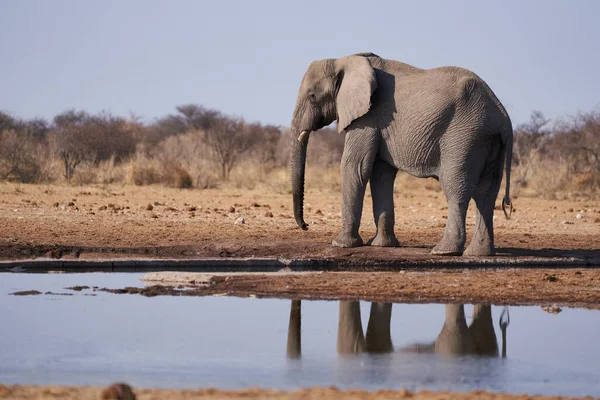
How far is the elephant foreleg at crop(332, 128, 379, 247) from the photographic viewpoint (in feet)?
44.9

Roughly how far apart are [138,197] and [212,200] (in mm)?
1669

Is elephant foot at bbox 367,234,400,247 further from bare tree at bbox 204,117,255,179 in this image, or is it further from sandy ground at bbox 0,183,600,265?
bare tree at bbox 204,117,255,179

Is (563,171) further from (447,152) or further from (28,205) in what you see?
(447,152)

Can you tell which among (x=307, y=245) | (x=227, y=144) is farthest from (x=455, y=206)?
(x=227, y=144)

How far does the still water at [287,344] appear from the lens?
668cm

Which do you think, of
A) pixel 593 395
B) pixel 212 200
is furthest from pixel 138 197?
pixel 593 395

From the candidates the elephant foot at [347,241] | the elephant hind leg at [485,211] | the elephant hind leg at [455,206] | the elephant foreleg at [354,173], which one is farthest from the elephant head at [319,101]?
the elephant hind leg at [485,211]

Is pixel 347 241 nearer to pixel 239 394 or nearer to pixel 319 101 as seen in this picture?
pixel 319 101

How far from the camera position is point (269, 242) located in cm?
1468

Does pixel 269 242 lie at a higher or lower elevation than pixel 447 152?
lower

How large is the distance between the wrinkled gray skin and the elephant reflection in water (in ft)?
11.8

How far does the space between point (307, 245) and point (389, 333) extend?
5.68 meters

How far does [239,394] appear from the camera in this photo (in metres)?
5.95

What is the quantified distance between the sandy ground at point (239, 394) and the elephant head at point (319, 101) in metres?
7.97
